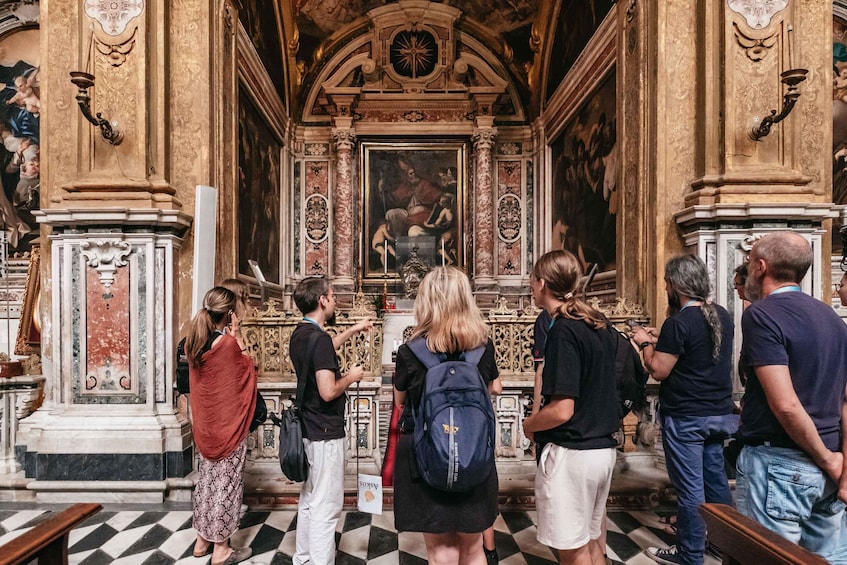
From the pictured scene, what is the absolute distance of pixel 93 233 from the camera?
162 inches

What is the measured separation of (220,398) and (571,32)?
25.7ft

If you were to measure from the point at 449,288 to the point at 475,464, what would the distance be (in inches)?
26.9

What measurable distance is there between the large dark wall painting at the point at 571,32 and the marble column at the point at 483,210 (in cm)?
143

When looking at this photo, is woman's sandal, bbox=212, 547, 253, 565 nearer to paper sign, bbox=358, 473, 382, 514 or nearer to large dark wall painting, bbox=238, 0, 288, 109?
paper sign, bbox=358, 473, 382, 514

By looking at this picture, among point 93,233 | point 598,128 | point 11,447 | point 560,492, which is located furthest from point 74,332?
point 598,128

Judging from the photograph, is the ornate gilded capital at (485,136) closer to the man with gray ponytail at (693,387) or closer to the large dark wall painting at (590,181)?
the large dark wall painting at (590,181)

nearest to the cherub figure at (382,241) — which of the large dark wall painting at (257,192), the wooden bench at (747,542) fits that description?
the large dark wall painting at (257,192)

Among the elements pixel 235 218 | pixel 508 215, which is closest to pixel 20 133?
pixel 235 218

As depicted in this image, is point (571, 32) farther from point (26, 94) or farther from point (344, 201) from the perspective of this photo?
point (26, 94)

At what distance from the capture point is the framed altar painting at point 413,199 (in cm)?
984

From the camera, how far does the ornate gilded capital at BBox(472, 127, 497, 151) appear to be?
9.66 m

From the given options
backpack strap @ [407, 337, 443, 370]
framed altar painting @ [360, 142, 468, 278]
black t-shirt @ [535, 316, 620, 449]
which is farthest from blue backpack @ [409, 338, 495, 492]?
framed altar painting @ [360, 142, 468, 278]

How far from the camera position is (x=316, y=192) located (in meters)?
10.1

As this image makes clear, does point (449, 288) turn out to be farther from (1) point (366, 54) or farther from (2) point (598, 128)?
(1) point (366, 54)
